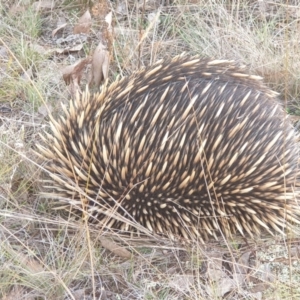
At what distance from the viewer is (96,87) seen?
9.80ft

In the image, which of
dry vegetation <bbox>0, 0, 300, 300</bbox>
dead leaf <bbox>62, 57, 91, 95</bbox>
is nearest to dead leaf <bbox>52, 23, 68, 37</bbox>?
dry vegetation <bbox>0, 0, 300, 300</bbox>

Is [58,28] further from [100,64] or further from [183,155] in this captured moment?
[183,155]

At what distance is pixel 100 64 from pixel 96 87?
0.12 metres

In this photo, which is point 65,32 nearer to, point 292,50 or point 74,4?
point 74,4

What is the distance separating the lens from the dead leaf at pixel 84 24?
10.7 feet

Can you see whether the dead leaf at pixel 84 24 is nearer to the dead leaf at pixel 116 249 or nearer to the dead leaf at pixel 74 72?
the dead leaf at pixel 74 72

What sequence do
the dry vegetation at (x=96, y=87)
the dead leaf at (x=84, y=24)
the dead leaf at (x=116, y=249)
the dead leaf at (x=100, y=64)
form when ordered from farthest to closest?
the dead leaf at (x=84, y=24), the dead leaf at (x=100, y=64), the dead leaf at (x=116, y=249), the dry vegetation at (x=96, y=87)

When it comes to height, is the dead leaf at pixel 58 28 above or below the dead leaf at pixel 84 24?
below

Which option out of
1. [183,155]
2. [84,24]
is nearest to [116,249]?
[183,155]

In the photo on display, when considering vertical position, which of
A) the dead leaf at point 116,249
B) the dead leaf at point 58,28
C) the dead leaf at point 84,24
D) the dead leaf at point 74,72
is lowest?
the dead leaf at point 116,249

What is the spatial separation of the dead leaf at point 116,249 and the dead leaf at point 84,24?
1365mm

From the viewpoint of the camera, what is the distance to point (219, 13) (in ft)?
10.6

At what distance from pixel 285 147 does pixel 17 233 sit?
1109 mm

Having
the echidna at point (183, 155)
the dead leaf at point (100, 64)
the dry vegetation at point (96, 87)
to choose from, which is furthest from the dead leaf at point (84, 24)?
the echidna at point (183, 155)
